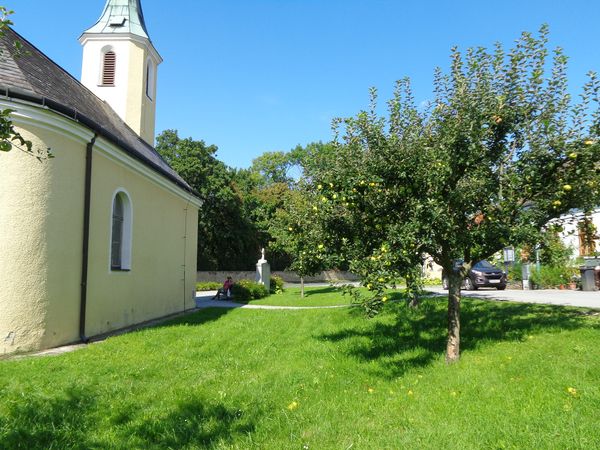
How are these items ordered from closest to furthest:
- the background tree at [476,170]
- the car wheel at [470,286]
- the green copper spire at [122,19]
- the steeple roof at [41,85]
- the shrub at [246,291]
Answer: the background tree at [476,170] < the steeple roof at [41,85] < the green copper spire at [122,19] < the car wheel at [470,286] < the shrub at [246,291]

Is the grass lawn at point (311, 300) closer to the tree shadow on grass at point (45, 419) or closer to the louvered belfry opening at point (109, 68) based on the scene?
the tree shadow on grass at point (45, 419)

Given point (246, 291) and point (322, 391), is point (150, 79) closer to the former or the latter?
point (246, 291)

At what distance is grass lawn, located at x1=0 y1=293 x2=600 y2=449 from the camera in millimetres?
4047

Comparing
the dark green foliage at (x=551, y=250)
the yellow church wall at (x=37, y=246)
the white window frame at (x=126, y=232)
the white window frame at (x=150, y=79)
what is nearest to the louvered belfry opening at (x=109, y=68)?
the white window frame at (x=150, y=79)

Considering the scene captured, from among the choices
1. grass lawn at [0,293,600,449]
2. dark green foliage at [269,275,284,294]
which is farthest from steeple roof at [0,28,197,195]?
dark green foliage at [269,275,284,294]

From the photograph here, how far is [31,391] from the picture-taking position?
537 centimetres

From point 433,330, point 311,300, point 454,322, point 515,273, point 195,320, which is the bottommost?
point 195,320

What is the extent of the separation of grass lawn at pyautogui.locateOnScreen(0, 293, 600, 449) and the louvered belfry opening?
38.5 ft

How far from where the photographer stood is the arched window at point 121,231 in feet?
38.0

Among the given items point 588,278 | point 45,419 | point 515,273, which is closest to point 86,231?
point 45,419

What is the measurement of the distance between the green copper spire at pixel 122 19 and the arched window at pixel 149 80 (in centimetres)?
114

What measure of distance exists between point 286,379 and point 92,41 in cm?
1618

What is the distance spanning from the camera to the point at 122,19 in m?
17.8

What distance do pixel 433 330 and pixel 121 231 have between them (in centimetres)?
795
